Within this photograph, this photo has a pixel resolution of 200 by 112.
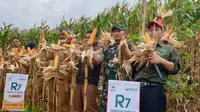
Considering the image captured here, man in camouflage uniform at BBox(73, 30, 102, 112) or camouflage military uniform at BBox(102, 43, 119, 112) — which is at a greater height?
A: camouflage military uniform at BBox(102, 43, 119, 112)

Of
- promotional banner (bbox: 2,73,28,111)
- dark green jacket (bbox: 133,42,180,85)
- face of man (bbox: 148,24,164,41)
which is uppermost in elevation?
face of man (bbox: 148,24,164,41)

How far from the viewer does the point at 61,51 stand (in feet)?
14.3

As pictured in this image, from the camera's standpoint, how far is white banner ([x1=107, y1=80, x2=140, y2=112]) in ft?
10.5

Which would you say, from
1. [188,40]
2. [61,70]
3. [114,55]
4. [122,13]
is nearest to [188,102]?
[188,40]

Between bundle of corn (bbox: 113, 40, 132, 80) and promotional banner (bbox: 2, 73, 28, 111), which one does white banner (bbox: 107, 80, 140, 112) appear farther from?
promotional banner (bbox: 2, 73, 28, 111)

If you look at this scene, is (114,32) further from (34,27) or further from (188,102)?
(34,27)

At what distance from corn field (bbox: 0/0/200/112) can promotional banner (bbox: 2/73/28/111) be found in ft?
0.96

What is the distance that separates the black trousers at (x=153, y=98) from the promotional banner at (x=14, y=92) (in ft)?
7.13

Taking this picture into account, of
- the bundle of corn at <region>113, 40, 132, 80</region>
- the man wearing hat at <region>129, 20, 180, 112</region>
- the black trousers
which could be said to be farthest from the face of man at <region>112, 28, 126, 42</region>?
the black trousers

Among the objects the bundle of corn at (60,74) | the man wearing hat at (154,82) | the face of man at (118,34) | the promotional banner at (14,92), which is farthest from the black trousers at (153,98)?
the promotional banner at (14,92)

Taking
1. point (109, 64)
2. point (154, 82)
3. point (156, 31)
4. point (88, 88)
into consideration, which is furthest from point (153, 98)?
point (88, 88)

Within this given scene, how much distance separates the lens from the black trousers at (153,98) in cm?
336

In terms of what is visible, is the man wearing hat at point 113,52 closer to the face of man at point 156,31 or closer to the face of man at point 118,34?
the face of man at point 118,34

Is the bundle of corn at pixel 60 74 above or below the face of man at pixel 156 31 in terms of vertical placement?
below
